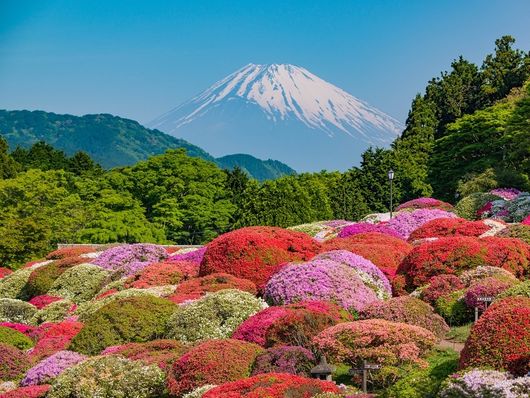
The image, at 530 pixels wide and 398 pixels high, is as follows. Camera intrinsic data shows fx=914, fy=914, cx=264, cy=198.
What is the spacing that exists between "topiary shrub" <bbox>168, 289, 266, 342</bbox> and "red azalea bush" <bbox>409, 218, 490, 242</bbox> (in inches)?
401

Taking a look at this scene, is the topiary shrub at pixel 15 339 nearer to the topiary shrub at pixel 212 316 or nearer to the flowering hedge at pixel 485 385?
the topiary shrub at pixel 212 316

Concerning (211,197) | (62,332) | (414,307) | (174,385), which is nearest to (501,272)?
(414,307)

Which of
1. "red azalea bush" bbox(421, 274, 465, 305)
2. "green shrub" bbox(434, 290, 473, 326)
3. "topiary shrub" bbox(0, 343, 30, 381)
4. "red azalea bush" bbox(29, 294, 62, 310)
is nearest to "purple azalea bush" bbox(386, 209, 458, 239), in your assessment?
"red azalea bush" bbox(29, 294, 62, 310)

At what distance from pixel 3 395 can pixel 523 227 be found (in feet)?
50.1

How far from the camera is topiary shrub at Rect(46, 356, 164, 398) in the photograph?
609 inches

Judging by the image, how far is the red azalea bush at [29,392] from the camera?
1617 centimetres

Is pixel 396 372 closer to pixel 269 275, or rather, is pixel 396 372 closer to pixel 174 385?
pixel 174 385

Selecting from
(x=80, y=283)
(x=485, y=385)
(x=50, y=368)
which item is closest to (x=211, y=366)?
(x=50, y=368)

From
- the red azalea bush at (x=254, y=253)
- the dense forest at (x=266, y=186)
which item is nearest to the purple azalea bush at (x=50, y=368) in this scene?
the red azalea bush at (x=254, y=253)

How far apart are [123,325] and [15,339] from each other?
412 cm

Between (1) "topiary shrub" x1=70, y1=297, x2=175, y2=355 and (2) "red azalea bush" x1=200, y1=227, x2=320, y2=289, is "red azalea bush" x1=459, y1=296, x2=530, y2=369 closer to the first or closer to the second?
(1) "topiary shrub" x1=70, y1=297, x2=175, y2=355

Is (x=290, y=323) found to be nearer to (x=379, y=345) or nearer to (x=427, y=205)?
(x=379, y=345)

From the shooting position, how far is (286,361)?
14711 mm

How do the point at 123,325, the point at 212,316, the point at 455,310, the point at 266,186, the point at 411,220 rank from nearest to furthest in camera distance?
1. the point at 455,310
2. the point at 212,316
3. the point at 123,325
4. the point at 411,220
5. the point at 266,186
